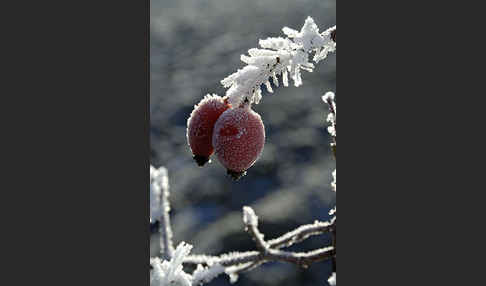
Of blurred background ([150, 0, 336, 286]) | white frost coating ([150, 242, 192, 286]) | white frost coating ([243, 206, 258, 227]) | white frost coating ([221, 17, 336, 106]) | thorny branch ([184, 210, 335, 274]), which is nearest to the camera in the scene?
white frost coating ([221, 17, 336, 106])

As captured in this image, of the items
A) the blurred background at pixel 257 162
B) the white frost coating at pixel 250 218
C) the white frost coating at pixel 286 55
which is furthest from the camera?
the blurred background at pixel 257 162

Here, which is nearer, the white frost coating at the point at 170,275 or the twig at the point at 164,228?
the white frost coating at the point at 170,275

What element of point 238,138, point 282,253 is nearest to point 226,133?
point 238,138

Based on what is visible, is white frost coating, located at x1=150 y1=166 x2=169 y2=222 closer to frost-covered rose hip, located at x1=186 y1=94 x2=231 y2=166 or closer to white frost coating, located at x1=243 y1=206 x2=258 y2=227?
white frost coating, located at x1=243 y1=206 x2=258 y2=227

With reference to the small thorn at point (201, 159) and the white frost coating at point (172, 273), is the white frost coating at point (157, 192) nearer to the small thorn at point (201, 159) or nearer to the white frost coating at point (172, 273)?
the white frost coating at point (172, 273)

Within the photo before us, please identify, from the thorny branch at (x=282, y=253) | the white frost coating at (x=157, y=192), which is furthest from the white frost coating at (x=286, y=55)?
the white frost coating at (x=157, y=192)

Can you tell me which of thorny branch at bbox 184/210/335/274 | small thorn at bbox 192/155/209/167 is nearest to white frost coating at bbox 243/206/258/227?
thorny branch at bbox 184/210/335/274

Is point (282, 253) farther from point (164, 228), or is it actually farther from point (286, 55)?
point (286, 55)
